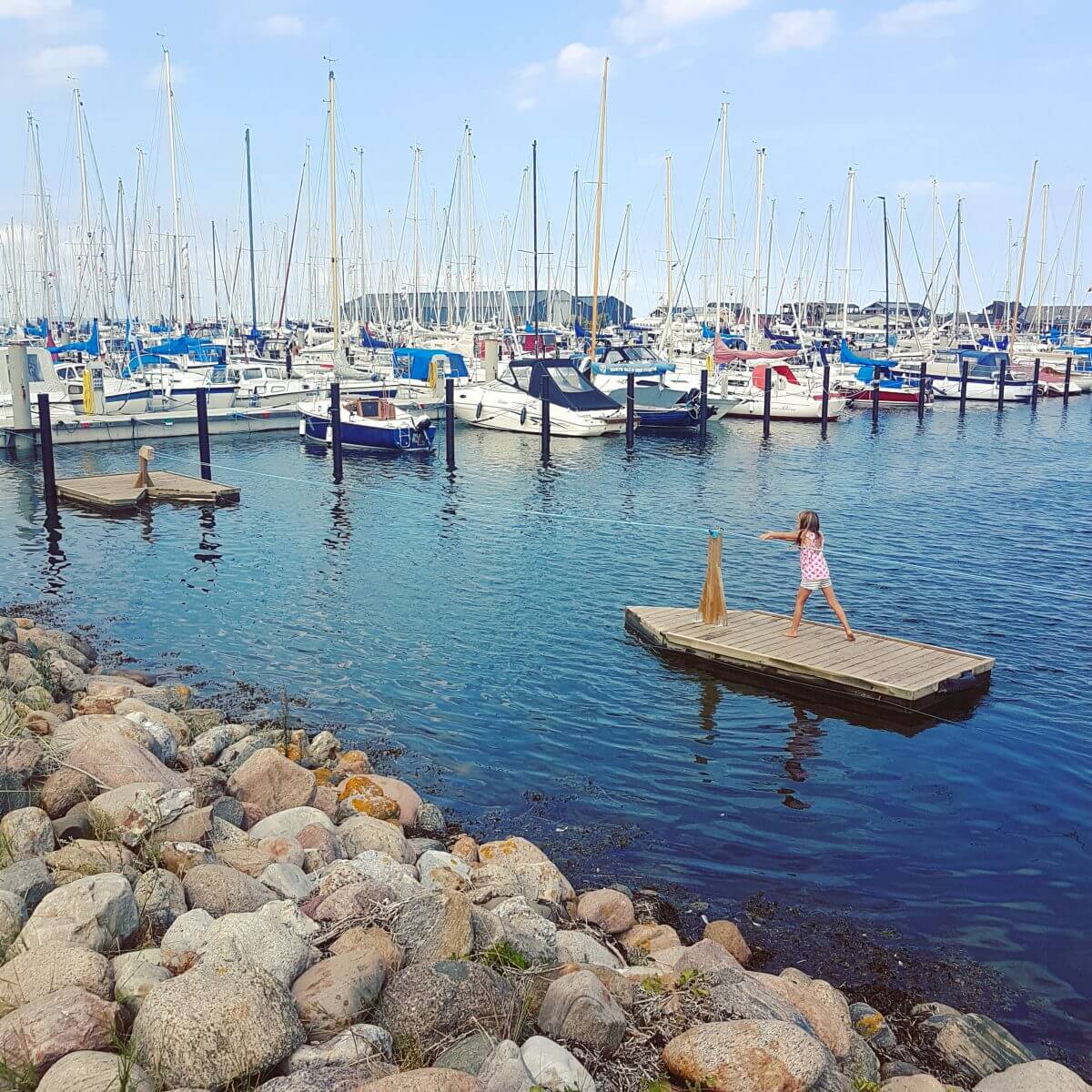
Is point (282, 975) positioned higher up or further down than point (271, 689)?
higher up

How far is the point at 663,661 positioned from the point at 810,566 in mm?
2287

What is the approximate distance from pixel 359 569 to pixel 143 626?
182 inches

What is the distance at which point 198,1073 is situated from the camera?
4664 mm

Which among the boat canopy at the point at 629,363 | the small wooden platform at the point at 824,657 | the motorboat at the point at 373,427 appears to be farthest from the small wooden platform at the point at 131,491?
the boat canopy at the point at 629,363

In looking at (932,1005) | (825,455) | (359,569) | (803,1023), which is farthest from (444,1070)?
(825,455)

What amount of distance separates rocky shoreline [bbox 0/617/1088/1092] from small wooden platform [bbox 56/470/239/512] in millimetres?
17627

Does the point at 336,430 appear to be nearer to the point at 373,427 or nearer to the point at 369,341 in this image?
the point at 373,427

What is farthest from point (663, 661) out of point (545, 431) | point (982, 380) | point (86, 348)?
A: point (982, 380)

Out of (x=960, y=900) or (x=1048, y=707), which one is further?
(x=1048, y=707)

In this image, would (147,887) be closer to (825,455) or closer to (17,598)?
(17,598)

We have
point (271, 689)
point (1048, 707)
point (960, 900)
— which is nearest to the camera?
point (960, 900)

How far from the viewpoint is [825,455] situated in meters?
38.2

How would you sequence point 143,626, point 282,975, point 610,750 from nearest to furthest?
point 282,975 → point 610,750 → point 143,626

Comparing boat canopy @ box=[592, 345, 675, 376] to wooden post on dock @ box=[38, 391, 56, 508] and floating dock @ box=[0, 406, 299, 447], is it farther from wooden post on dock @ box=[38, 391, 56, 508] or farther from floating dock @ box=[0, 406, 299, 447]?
wooden post on dock @ box=[38, 391, 56, 508]
